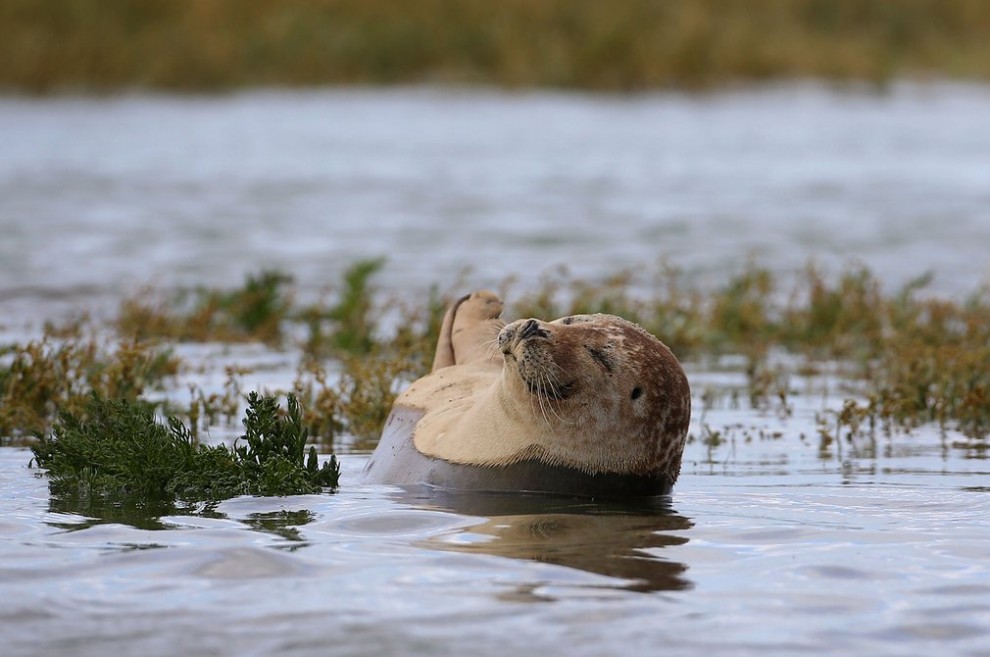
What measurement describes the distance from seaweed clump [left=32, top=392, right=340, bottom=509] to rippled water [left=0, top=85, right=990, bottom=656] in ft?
0.44

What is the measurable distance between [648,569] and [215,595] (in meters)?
1.49

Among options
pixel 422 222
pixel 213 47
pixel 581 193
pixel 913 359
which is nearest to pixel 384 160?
pixel 581 193

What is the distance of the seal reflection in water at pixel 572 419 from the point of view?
6.68 m

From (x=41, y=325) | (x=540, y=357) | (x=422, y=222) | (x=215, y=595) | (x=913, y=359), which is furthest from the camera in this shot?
(x=422, y=222)

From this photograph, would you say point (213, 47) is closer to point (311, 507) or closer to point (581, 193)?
point (581, 193)

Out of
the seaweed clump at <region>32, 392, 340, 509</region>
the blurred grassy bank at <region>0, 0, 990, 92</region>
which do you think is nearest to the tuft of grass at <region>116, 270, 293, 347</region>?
the seaweed clump at <region>32, 392, 340, 509</region>

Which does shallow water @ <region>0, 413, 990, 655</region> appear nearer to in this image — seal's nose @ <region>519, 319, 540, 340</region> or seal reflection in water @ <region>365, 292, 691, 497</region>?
seal reflection in water @ <region>365, 292, 691, 497</region>

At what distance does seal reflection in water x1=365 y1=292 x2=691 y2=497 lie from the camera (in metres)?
6.68

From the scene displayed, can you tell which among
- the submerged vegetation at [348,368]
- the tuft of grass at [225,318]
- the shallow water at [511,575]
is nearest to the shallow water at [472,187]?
the submerged vegetation at [348,368]

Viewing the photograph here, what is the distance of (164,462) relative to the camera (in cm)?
688

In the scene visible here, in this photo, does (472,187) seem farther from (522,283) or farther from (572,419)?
(572,419)

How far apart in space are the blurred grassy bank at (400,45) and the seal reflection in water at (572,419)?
29176 millimetres

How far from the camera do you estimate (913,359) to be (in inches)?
384

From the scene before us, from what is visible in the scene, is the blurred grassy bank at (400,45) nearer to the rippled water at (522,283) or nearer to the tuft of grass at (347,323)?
the rippled water at (522,283)
